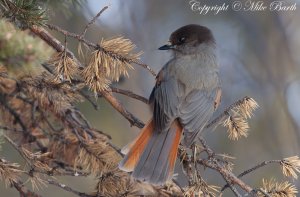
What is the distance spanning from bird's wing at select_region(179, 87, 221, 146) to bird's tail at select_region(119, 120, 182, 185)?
0.23 ft

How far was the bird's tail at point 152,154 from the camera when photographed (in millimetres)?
3008

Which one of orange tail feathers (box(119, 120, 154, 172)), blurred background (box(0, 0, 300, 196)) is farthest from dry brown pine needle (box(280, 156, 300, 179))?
blurred background (box(0, 0, 300, 196))

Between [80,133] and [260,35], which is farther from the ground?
[260,35]

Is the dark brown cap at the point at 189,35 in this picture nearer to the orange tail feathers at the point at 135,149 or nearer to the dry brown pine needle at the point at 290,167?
the orange tail feathers at the point at 135,149

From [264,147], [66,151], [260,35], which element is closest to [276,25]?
[260,35]

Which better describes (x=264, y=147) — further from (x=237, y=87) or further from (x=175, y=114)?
(x=175, y=114)

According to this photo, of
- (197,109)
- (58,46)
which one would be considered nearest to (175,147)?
(197,109)

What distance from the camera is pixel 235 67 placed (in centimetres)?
760

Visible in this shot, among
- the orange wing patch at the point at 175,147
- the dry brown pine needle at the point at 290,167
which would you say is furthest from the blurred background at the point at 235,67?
the dry brown pine needle at the point at 290,167

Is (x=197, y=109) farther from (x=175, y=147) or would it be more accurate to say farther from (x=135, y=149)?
(x=135, y=149)

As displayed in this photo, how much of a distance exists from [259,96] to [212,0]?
1862 mm

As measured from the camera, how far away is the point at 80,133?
3299 millimetres

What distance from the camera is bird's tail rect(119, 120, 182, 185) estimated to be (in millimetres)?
3008

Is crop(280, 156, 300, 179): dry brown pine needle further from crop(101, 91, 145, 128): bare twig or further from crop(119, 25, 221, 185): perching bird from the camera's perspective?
crop(101, 91, 145, 128): bare twig
